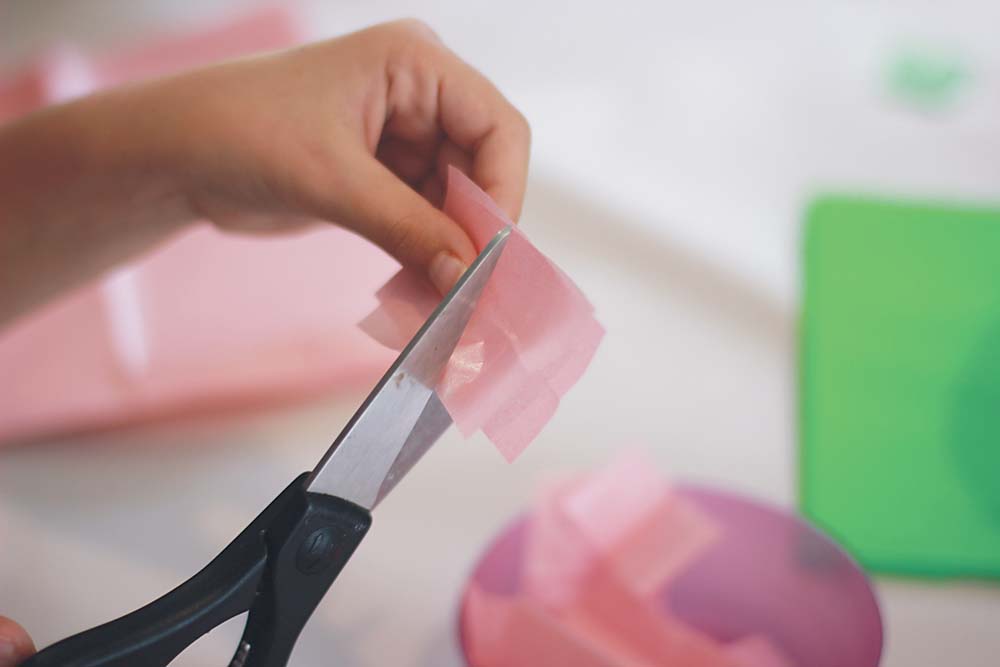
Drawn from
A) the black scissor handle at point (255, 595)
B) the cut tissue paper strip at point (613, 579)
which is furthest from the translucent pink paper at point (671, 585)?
the black scissor handle at point (255, 595)

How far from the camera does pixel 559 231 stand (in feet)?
3.03

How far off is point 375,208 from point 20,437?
1.29 ft

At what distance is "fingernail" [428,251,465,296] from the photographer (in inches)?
19.7

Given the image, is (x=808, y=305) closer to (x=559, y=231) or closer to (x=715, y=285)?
(x=715, y=285)

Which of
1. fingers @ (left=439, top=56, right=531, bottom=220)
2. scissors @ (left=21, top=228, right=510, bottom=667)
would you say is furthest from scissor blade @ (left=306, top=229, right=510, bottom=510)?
fingers @ (left=439, top=56, right=531, bottom=220)

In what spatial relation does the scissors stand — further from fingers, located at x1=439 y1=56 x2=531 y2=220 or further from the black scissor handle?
fingers, located at x1=439 y1=56 x2=531 y2=220

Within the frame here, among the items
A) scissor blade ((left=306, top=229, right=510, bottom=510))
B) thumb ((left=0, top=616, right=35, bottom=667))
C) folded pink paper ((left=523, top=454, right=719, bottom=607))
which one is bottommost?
folded pink paper ((left=523, top=454, right=719, bottom=607))

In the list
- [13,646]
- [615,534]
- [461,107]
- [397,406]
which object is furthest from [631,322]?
[13,646]

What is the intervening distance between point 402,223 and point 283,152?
99 mm

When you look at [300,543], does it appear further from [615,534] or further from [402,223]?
[615,534]

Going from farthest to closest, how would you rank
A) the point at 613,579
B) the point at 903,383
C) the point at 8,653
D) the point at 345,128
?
the point at 903,383 < the point at 613,579 < the point at 345,128 < the point at 8,653

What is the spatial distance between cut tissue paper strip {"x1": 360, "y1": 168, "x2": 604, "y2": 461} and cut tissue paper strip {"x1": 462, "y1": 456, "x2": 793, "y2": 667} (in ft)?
0.62

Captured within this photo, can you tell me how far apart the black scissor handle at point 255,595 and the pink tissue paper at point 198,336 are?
0.34 m

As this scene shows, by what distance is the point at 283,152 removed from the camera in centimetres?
59
